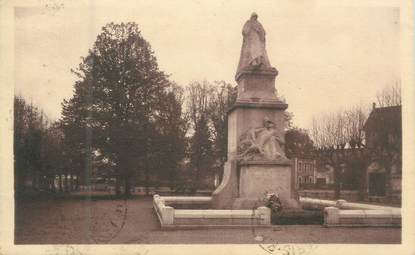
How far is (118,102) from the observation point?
101 feet

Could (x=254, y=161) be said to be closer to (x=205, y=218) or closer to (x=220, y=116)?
(x=205, y=218)

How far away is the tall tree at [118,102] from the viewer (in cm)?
3000

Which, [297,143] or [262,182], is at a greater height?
[297,143]

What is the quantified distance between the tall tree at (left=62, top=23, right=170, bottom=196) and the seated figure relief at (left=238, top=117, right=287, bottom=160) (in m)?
15.2

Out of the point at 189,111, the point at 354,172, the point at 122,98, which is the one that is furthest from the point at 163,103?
the point at 354,172

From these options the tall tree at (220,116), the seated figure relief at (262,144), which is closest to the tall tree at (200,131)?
the tall tree at (220,116)

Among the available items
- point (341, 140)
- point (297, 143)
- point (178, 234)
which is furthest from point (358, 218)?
point (297, 143)

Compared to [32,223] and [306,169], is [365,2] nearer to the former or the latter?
[32,223]

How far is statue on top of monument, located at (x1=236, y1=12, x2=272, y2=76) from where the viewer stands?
17.2 meters

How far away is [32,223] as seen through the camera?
1492cm

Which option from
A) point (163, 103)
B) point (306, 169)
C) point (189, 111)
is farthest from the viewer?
point (306, 169)

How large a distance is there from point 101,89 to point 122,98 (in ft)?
4.77

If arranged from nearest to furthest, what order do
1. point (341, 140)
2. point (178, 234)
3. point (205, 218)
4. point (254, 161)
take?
point (178, 234)
point (205, 218)
point (254, 161)
point (341, 140)

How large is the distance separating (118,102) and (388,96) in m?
16.4
